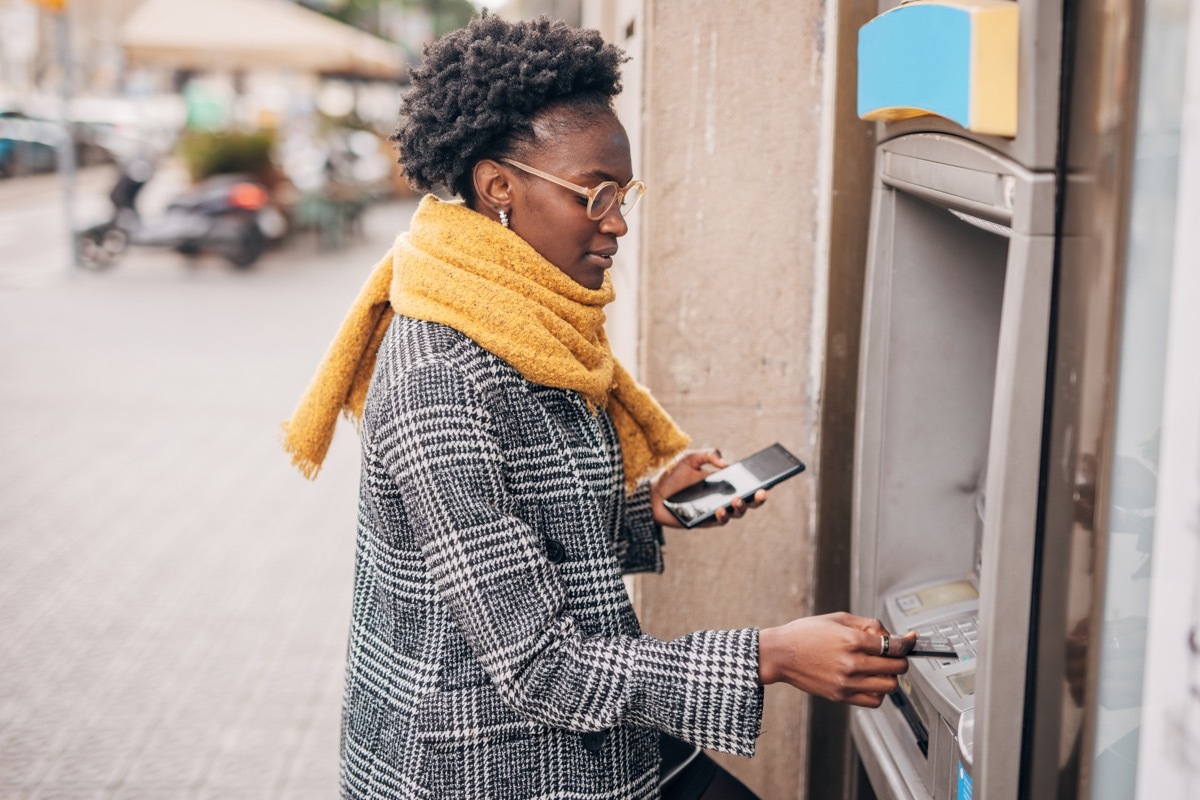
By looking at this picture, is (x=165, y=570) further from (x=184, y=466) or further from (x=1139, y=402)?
(x=1139, y=402)

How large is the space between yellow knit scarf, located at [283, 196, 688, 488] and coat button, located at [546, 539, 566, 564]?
0.73ft

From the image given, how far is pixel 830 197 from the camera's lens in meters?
2.41

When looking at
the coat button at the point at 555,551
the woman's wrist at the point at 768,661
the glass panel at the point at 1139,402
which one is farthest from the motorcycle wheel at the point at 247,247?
the glass panel at the point at 1139,402

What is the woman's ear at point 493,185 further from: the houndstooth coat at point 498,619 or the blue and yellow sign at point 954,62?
the blue and yellow sign at point 954,62

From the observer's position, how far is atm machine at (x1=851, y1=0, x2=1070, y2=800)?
1.32m

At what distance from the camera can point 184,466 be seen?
6266 millimetres

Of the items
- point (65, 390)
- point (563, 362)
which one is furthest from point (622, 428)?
point (65, 390)

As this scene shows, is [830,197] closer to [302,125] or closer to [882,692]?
[882,692]

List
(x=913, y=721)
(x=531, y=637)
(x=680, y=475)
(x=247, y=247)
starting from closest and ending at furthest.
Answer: (x=531, y=637) < (x=913, y=721) < (x=680, y=475) < (x=247, y=247)

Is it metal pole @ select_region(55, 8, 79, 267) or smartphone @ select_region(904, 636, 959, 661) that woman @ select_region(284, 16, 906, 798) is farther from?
metal pole @ select_region(55, 8, 79, 267)

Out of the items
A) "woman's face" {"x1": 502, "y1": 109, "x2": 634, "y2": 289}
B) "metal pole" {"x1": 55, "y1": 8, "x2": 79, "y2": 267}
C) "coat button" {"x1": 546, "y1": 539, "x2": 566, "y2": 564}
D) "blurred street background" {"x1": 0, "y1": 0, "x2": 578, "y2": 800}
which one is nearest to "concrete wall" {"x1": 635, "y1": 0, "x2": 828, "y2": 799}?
"woman's face" {"x1": 502, "y1": 109, "x2": 634, "y2": 289}

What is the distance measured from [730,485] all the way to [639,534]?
237mm

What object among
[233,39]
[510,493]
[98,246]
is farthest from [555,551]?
[233,39]

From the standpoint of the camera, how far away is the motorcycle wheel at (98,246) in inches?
514
